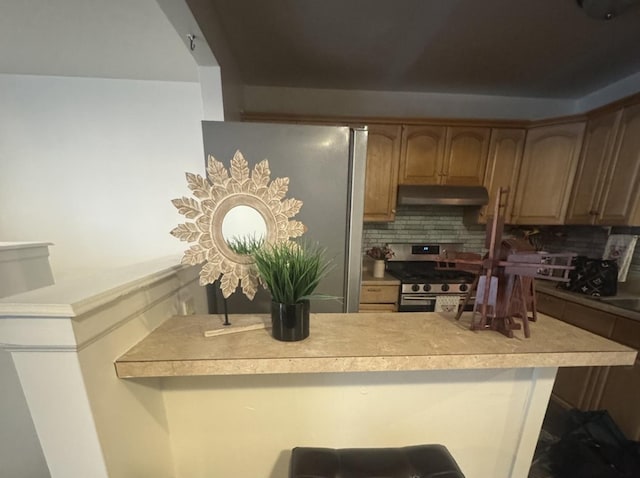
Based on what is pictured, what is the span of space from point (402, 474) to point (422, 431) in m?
0.24

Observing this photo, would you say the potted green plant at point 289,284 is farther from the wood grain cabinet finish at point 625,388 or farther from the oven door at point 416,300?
the wood grain cabinet finish at point 625,388

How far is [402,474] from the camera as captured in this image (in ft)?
2.22

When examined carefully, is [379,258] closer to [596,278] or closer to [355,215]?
[355,215]

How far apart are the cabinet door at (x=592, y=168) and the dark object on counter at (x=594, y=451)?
4.69 feet

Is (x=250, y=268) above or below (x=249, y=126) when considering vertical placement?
below

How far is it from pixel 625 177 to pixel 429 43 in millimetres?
1697

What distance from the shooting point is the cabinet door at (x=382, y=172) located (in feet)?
7.37

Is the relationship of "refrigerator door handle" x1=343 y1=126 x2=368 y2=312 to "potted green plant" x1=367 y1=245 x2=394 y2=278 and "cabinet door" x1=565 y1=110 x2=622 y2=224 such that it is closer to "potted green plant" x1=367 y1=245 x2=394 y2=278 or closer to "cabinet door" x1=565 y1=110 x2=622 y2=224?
"potted green plant" x1=367 y1=245 x2=394 y2=278

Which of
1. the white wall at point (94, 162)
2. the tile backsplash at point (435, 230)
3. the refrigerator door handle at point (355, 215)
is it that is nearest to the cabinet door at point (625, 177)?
the tile backsplash at point (435, 230)

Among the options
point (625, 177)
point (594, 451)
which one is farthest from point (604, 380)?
point (625, 177)

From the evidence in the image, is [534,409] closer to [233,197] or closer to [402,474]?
[402,474]

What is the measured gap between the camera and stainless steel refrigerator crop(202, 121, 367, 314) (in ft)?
3.28

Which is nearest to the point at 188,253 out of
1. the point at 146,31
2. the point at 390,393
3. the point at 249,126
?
the point at 249,126

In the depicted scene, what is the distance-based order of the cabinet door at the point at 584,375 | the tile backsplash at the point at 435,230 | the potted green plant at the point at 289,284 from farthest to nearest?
the tile backsplash at the point at 435,230 < the cabinet door at the point at 584,375 < the potted green plant at the point at 289,284
